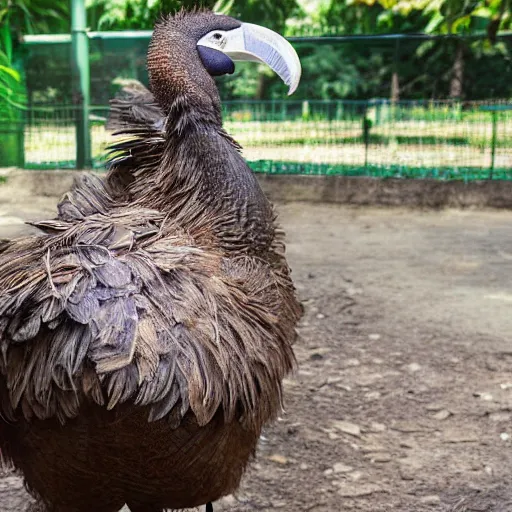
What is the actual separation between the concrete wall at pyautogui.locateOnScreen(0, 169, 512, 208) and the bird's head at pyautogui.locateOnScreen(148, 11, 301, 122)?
287 inches

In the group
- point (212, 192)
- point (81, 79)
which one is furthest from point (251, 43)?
point (81, 79)

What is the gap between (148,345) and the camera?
6.82 feet

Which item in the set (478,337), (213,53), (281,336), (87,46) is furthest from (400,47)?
(281,336)

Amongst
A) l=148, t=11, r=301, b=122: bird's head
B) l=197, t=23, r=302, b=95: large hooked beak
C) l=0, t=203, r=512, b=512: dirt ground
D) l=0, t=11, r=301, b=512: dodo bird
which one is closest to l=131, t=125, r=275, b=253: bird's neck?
l=0, t=11, r=301, b=512: dodo bird

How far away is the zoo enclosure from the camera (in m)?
11.2

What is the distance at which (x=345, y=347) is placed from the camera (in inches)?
211

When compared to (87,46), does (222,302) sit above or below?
below

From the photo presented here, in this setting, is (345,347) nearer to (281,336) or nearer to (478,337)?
(478,337)

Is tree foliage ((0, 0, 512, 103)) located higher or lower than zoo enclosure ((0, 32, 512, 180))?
higher

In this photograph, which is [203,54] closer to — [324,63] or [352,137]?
[352,137]

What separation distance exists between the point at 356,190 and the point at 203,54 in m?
8.04

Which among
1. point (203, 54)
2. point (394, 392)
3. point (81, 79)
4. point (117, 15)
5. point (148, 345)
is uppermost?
point (117, 15)

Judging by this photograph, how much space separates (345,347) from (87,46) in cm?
811

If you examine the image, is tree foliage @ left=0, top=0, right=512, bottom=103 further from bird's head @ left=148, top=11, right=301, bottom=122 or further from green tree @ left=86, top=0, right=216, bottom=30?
bird's head @ left=148, top=11, right=301, bottom=122
